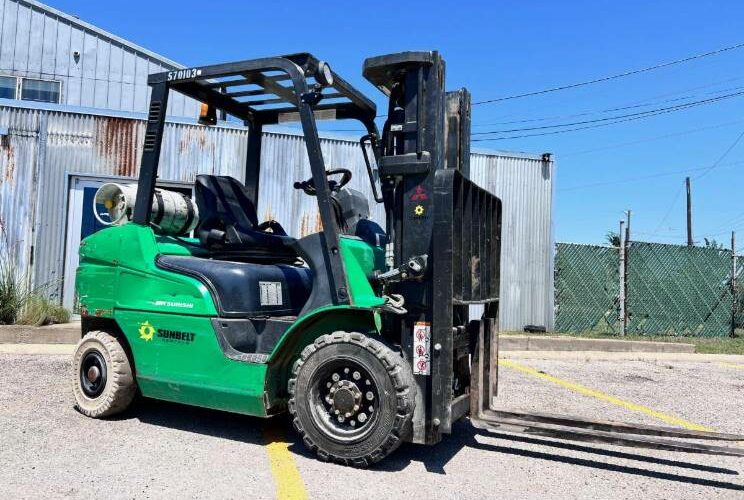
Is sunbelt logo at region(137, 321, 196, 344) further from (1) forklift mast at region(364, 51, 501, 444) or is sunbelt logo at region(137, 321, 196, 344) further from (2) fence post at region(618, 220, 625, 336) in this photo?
(2) fence post at region(618, 220, 625, 336)

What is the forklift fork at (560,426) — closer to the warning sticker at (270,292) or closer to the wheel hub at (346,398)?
the wheel hub at (346,398)

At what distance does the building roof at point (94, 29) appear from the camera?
57.7 feet

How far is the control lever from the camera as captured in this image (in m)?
4.57

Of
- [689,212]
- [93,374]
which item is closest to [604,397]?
[93,374]

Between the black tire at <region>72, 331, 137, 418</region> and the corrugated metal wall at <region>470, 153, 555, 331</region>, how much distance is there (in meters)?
10.0

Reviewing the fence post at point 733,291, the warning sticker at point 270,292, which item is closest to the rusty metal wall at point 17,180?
the warning sticker at point 270,292

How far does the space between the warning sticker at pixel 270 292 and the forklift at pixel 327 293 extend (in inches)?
0.7

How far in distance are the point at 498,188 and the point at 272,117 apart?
8.74 meters

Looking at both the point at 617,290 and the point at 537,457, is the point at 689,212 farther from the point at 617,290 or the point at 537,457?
the point at 537,457

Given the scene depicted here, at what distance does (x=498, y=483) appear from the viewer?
14.3 feet

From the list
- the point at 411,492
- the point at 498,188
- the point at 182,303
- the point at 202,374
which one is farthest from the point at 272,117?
the point at 498,188

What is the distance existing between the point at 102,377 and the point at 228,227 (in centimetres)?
180

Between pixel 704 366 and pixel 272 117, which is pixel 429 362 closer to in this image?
pixel 272 117

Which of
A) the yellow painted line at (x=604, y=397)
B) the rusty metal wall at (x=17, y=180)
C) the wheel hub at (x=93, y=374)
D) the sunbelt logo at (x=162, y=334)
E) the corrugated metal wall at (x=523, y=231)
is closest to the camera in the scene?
the sunbelt logo at (x=162, y=334)
